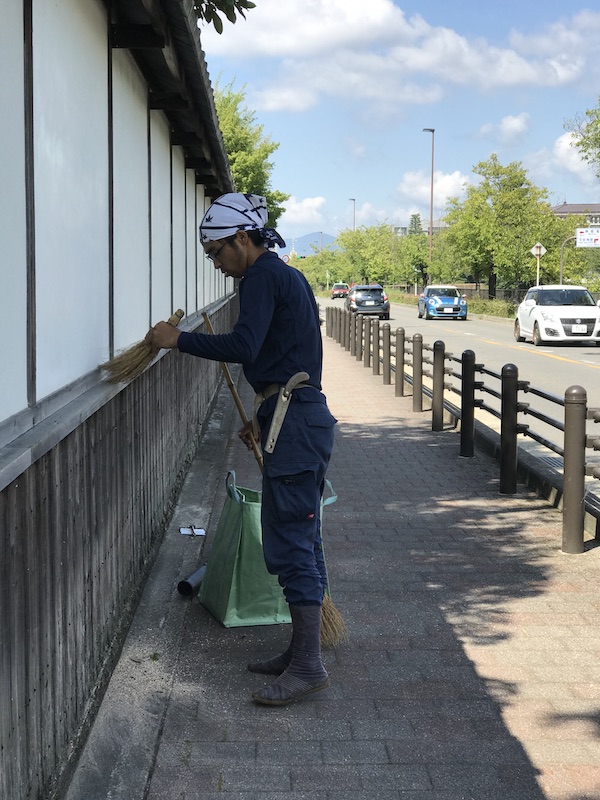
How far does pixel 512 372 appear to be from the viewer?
8523 mm

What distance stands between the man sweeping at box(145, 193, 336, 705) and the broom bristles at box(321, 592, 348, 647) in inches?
17.8

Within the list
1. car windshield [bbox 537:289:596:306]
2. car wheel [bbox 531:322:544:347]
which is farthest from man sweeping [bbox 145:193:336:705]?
car windshield [bbox 537:289:596:306]

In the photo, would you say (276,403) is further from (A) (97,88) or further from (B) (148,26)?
(B) (148,26)

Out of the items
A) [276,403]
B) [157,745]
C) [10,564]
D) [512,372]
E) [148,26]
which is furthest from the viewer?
[512,372]

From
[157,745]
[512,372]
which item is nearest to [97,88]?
[157,745]

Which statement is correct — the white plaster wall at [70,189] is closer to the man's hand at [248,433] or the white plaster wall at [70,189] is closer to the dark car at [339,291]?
the man's hand at [248,433]

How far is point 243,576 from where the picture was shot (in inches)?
198

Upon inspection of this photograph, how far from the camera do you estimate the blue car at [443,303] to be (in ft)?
152

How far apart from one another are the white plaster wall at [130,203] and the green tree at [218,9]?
469 millimetres

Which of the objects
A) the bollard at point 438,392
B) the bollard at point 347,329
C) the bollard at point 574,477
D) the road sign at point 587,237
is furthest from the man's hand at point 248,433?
the road sign at point 587,237

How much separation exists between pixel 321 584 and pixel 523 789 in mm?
1210

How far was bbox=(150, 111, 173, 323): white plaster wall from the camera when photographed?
23.4 ft

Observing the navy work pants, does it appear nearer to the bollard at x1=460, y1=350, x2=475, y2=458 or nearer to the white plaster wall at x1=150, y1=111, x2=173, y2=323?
the white plaster wall at x1=150, y1=111, x2=173, y2=323

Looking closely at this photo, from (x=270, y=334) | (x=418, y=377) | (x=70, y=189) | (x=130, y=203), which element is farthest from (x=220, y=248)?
(x=418, y=377)
